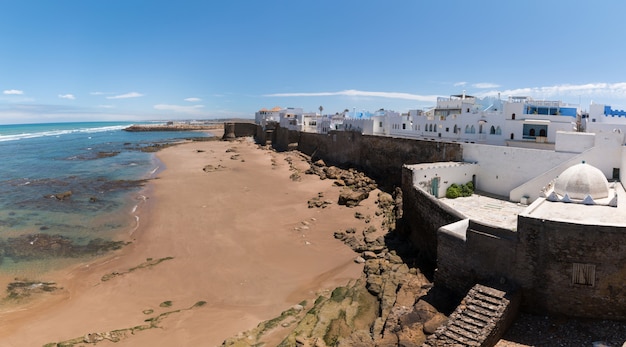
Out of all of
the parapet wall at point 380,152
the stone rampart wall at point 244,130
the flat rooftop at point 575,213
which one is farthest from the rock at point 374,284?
the stone rampart wall at point 244,130

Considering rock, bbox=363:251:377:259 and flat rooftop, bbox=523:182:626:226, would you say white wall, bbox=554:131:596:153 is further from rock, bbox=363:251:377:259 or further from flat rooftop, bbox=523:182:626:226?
rock, bbox=363:251:377:259

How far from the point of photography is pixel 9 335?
1119 cm

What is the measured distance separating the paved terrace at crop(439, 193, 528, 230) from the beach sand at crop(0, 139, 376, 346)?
4.79m

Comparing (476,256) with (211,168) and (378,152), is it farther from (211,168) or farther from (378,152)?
(211,168)

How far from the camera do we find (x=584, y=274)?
29.8 ft

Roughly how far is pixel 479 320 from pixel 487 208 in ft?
31.2

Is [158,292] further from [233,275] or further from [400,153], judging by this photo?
[400,153]

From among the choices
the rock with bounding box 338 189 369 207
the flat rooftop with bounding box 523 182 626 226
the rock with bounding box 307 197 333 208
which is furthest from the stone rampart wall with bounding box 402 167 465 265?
the rock with bounding box 307 197 333 208

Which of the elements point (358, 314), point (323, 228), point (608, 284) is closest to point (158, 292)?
point (358, 314)

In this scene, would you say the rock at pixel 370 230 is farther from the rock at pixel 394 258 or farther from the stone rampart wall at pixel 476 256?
the stone rampart wall at pixel 476 256

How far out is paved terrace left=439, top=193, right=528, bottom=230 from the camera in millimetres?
15038

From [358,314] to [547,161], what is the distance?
1281 cm

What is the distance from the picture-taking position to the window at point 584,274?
9.01m

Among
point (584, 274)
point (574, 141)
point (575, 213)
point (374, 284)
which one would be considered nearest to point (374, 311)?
point (374, 284)
